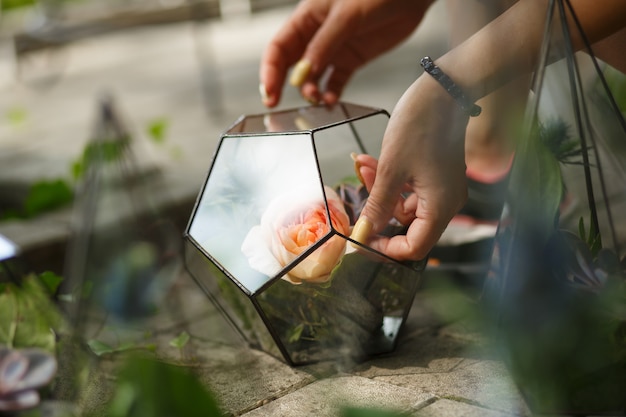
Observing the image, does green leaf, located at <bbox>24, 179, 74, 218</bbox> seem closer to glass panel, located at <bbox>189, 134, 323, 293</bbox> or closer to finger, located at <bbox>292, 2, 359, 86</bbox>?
→ finger, located at <bbox>292, 2, 359, 86</bbox>

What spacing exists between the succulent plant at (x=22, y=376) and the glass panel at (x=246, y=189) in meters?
0.24

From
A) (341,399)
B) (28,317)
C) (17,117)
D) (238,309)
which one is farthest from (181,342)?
(17,117)

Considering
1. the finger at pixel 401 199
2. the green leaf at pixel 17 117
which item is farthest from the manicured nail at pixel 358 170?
the green leaf at pixel 17 117

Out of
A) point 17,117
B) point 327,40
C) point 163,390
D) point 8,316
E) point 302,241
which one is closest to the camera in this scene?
point 163,390

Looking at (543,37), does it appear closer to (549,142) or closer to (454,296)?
(549,142)

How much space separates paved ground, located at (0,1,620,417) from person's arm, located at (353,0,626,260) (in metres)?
0.09

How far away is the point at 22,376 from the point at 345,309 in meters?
0.36

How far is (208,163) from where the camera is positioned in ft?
7.14

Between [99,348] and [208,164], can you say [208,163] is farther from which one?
[99,348]

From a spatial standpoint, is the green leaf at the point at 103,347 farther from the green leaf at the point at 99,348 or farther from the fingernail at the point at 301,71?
the fingernail at the point at 301,71

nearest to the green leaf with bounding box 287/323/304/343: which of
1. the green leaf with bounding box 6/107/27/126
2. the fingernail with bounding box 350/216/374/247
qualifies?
the fingernail with bounding box 350/216/374/247

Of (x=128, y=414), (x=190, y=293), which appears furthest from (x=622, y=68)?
(x=190, y=293)

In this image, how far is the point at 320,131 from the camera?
0.91 metres

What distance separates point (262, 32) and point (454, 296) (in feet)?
13.9
